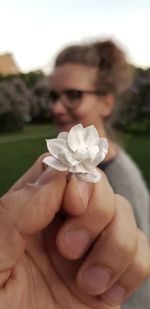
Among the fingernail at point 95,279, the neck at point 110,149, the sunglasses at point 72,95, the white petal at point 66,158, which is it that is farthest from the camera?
the sunglasses at point 72,95

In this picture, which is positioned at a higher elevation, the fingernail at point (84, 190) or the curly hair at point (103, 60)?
the fingernail at point (84, 190)

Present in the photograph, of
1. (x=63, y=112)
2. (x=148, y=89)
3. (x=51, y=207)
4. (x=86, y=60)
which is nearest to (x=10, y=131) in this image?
(x=63, y=112)

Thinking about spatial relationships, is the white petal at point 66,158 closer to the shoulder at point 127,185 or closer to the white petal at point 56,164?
the white petal at point 56,164

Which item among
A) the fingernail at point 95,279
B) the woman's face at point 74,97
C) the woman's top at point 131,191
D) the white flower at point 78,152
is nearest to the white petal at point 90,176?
the white flower at point 78,152

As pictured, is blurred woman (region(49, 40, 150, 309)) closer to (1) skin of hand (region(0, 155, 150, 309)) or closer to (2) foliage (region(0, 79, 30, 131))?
(2) foliage (region(0, 79, 30, 131))

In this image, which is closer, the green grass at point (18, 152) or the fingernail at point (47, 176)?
the fingernail at point (47, 176)

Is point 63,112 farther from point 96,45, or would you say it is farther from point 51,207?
point 51,207

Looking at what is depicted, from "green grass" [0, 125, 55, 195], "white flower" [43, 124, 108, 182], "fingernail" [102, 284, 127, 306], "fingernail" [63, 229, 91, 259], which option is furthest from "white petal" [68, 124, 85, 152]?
"green grass" [0, 125, 55, 195]
